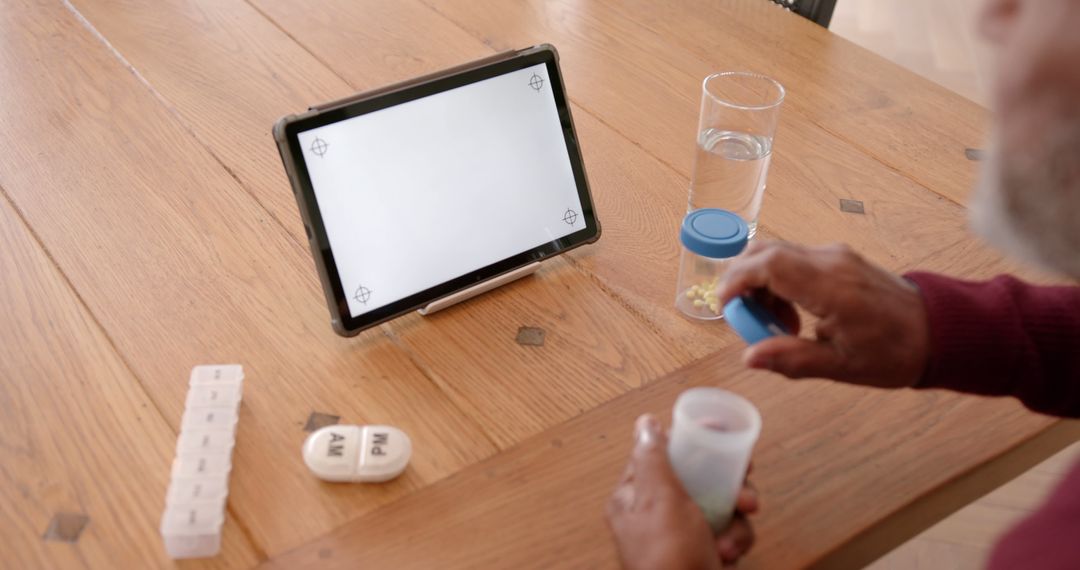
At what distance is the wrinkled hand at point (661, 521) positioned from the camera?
0.69m

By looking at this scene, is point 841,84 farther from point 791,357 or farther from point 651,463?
point 651,463

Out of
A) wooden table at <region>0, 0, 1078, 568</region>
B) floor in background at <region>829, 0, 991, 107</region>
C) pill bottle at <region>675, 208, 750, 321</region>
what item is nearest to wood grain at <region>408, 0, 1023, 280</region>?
wooden table at <region>0, 0, 1078, 568</region>

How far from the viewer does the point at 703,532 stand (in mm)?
702

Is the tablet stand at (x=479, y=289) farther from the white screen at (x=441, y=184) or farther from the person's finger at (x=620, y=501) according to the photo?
the person's finger at (x=620, y=501)

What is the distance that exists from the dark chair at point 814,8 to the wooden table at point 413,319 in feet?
0.31

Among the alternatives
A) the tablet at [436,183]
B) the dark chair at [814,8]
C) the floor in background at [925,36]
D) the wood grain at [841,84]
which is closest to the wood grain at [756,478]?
the tablet at [436,183]

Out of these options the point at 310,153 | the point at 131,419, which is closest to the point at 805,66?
the point at 310,153

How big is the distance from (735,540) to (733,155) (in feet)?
1.62

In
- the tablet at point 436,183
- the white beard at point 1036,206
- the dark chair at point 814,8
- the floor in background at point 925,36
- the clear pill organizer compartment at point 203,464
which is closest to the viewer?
the white beard at point 1036,206

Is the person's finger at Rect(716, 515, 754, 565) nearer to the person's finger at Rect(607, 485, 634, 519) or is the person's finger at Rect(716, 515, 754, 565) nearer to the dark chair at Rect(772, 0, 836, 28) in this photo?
the person's finger at Rect(607, 485, 634, 519)

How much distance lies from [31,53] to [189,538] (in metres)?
0.94

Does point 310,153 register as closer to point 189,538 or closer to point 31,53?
point 189,538

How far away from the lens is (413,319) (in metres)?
0.98

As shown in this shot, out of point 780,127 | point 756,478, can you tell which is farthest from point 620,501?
point 780,127
